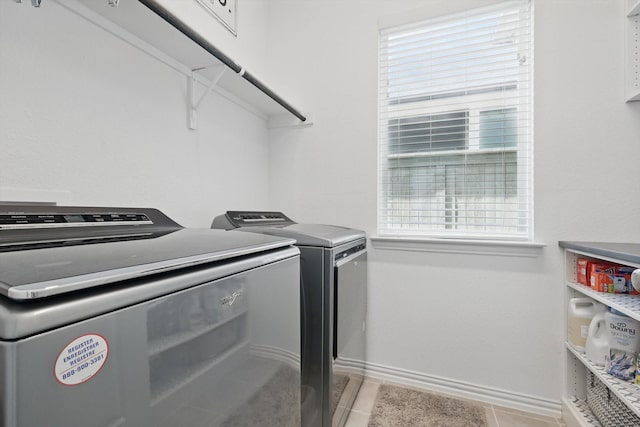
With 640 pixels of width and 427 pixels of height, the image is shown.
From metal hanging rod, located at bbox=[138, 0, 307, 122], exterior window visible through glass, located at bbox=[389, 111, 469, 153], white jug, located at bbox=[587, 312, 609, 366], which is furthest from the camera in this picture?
exterior window visible through glass, located at bbox=[389, 111, 469, 153]

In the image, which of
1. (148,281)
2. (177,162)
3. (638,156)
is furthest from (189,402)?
(638,156)

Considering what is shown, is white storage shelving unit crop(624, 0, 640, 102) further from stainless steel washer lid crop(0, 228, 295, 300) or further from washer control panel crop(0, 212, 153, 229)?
washer control panel crop(0, 212, 153, 229)

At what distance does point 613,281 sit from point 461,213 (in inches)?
29.8

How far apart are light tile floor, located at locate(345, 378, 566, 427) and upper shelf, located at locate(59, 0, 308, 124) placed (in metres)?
1.91

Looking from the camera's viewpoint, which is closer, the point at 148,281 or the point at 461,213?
the point at 148,281

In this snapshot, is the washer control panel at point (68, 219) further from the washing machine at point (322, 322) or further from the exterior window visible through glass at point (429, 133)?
the exterior window visible through glass at point (429, 133)

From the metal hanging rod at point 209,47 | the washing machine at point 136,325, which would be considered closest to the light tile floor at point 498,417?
the washing machine at point 136,325

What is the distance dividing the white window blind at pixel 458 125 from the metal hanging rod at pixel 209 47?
75 cm

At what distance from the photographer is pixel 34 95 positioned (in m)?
0.98

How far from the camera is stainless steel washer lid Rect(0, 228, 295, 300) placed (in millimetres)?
417

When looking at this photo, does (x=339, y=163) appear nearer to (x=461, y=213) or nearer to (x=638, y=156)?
(x=461, y=213)

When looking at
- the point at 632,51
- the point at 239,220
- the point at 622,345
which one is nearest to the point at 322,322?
the point at 239,220

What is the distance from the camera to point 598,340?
141 cm

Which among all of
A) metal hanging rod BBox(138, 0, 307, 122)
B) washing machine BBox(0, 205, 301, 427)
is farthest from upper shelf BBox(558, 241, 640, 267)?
metal hanging rod BBox(138, 0, 307, 122)
